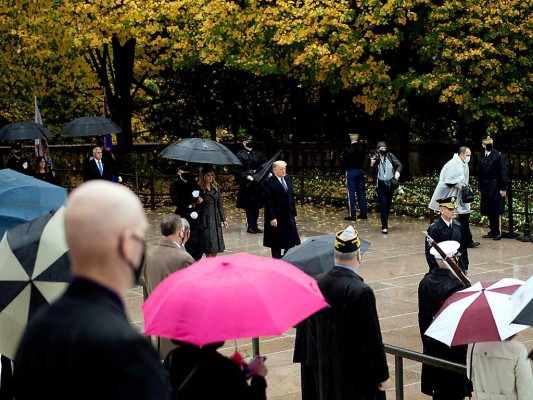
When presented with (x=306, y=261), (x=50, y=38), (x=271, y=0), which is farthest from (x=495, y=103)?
(x=306, y=261)

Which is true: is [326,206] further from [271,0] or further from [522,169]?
[522,169]

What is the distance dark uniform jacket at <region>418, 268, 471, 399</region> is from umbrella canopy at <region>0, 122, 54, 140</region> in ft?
50.9

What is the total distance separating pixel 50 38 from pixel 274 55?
617 cm

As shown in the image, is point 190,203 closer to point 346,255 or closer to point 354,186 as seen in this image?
point 346,255

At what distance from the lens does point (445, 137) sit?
3181cm

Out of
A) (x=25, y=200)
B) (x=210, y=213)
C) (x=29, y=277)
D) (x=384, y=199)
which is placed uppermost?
(x=25, y=200)

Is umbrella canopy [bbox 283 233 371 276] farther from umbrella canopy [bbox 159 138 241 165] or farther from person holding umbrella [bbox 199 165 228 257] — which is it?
umbrella canopy [bbox 159 138 241 165]

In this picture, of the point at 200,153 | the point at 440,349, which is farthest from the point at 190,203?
the point at 440,349

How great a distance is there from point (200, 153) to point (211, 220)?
1.31 metres

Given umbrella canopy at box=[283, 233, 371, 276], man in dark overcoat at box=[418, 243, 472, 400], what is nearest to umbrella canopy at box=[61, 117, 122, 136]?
umbrella canopy at box=[283, 233, 371, 276]

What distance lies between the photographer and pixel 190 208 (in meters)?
13.6

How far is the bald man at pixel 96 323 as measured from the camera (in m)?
2.52

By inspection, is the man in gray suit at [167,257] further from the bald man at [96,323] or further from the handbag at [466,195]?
the handbag at [466,195]

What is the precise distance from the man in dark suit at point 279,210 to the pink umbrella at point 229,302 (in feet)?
31.2
